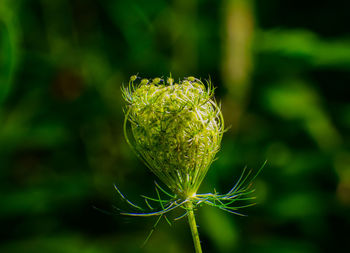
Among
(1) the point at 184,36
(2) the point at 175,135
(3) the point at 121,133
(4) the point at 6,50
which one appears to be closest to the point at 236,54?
(1) the point at 184,36

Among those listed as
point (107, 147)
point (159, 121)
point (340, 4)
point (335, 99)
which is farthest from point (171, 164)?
point (340, 4)

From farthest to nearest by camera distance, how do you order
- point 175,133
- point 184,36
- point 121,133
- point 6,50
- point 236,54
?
point 184,36, point 121,133, point 236,54, point 6,50, point 175,133

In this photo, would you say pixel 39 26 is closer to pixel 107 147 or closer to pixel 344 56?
pixel 107 147

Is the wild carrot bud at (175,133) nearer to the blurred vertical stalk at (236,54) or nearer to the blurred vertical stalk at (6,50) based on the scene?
the blurred vertical stalk at (6,50)

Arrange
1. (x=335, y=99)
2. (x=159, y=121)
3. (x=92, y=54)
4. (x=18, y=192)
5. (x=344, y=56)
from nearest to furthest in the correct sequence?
1. (x=159, y=121)
2. (x=18, y=192)
3. (x=344, y=56)
4. (x=92, y=54)
5. (x=335, y=99)

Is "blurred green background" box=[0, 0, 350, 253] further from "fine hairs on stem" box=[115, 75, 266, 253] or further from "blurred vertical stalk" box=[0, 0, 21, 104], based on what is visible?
"fine hairs on stem" box=[115, 75, 266, 253]

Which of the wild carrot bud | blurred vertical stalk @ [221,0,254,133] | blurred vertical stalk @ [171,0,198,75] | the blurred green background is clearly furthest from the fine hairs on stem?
blurred vertical stalk @ [171,0,198,75]

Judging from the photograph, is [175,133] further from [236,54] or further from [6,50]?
[236,54]
